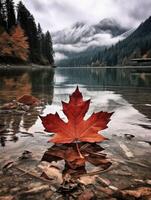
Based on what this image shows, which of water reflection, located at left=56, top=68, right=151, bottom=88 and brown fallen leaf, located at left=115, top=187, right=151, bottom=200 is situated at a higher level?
brown fallen leaf, located at left=115, top=187, right=151, bottom=200

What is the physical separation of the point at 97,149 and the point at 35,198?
4.71 ft

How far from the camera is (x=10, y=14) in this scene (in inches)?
2699

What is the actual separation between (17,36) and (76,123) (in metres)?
59.0

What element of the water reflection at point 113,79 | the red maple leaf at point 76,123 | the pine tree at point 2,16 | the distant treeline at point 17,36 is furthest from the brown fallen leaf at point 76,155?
the pine tree at point 2,16

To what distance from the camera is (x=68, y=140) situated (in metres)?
3.60

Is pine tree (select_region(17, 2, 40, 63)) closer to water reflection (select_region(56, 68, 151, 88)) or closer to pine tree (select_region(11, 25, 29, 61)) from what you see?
pine tree (select_region(11, 25, 29, 61))

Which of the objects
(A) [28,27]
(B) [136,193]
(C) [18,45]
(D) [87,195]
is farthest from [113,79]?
(A) [28,27]

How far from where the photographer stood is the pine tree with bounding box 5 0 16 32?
67406 millimetres

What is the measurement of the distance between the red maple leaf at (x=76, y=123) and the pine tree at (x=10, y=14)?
6638 cm

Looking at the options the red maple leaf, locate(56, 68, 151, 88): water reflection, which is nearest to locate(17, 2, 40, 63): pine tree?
locate(56, 68, 151, 88): water reflection

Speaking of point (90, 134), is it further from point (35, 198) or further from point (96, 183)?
point (35, 198)

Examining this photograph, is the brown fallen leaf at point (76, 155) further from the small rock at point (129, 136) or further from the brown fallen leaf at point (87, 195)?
the small rock at point (129, 136)

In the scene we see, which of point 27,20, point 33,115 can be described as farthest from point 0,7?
point 33,115

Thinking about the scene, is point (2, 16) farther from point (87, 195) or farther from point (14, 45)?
point (87, 195)
